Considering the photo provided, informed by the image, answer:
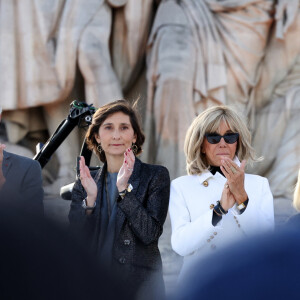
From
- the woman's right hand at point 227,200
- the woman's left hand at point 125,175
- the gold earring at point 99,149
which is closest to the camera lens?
the woman's right hand at point 227,200

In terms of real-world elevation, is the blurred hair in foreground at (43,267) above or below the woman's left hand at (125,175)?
above

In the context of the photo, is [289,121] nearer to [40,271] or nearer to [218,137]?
[218,137]

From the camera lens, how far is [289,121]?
5.45 meters

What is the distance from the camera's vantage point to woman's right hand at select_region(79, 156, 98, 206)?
1.75 m

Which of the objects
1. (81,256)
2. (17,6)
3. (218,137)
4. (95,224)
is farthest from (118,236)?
(17,6)

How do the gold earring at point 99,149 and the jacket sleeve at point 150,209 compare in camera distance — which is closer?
the jacket sleeve at point 150,209

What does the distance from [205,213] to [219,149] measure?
0.73 ft

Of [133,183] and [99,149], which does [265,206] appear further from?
[99,149]

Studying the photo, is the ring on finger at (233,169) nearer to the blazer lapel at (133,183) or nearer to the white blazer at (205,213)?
the white blazer at (205,213)

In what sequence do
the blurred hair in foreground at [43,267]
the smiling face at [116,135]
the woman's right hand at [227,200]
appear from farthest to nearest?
the smiling face at [116,135], the woman's right hand at [227,200], the blurred hair in foreground at [43,267]

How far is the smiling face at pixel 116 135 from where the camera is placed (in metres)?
1.93

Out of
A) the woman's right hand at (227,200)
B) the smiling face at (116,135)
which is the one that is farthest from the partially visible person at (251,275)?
the smiling face at (116,135)

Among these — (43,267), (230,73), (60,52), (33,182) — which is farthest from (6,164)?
(230,73)

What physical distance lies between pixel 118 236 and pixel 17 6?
4.02 meters
